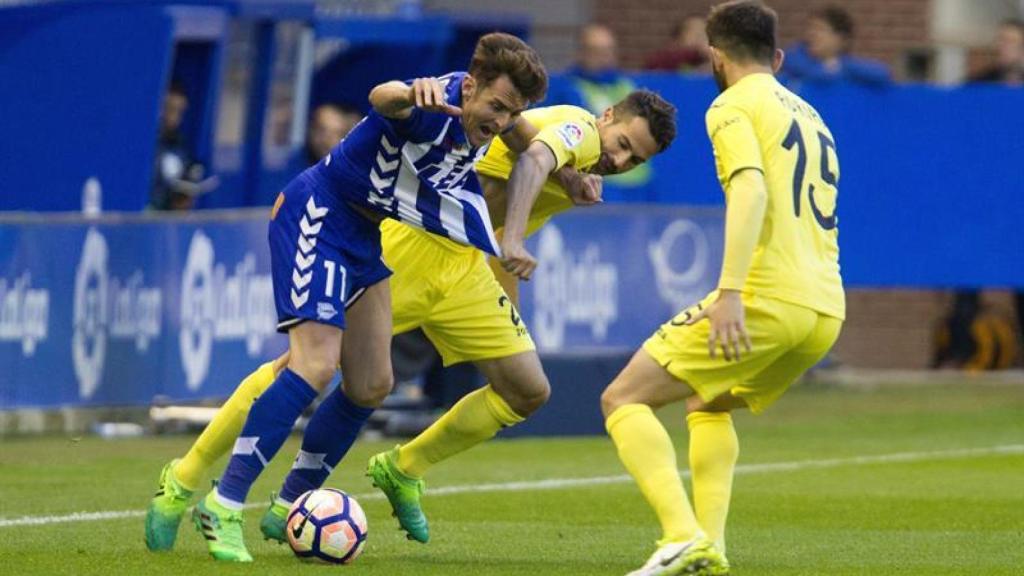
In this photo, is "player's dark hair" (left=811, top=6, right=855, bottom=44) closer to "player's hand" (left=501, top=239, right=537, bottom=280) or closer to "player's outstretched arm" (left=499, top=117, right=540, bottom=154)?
"player's outstretched arm" (left=499, top=117, right=540, bottom=154)

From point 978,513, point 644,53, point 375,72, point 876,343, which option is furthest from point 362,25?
point 978,513

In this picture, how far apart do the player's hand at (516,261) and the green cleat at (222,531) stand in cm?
132

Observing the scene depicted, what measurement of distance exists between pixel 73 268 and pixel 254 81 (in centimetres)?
593

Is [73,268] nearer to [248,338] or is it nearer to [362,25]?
[248,338]

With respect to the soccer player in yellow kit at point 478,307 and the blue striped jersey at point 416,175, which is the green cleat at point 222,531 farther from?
the blue striped jersey at point 416,175

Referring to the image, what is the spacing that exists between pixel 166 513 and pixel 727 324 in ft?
7.51

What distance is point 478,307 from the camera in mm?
9586

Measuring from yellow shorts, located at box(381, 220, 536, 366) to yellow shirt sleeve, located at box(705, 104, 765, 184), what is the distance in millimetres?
1532

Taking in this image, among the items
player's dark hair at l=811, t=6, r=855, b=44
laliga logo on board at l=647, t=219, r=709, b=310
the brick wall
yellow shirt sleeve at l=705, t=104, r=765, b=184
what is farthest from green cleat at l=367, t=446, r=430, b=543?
the brick wall

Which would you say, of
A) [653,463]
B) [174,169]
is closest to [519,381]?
[653,463]

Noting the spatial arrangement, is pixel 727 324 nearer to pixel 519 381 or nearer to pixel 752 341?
pixel 752 341

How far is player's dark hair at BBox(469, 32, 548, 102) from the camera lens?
8586mm

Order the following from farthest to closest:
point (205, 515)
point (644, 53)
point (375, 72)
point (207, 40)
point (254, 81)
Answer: point (644, 53), point (375, 72), point (254, 81), point (207, 40), point (205, 515)

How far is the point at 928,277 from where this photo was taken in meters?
19.6
